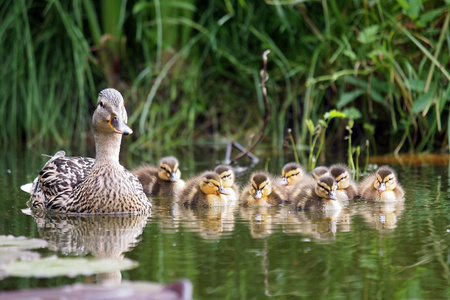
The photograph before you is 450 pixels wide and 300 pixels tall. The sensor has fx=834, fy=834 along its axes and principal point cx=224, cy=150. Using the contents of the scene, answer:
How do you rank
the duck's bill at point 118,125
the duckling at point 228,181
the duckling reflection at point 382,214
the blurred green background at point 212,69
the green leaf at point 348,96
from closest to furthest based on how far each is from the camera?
the duckling reflection at point 382,214, the duck's bill at point 118,125, the duckling at point 228,181, the green leaf at point 348,96, the blurred green background at point 212,69

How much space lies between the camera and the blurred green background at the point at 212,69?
27.5 ft

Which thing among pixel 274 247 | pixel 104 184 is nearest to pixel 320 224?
pixel 274 247

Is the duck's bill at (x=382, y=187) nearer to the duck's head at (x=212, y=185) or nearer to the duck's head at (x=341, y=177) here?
the duck's head at (x=341, y=177)

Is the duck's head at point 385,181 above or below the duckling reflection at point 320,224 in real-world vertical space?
above

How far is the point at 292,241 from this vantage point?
411 centimetres

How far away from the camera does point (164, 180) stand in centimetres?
651

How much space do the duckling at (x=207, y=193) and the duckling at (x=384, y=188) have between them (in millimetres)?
992

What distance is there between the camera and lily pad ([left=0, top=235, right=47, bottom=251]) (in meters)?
3.88

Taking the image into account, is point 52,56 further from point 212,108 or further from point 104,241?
point 104,241

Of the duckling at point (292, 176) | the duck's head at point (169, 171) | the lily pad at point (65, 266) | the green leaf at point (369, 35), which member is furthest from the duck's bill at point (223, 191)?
the green leaf at point (369, 35)

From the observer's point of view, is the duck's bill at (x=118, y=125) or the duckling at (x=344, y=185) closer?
the duck's bill at (x=118, y=125)

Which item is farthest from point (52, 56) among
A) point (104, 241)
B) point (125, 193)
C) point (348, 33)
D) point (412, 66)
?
point (104, 241)

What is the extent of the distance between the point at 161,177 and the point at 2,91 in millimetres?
4107

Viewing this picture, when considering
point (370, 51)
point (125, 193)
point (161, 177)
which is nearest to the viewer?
point (125, 193)
